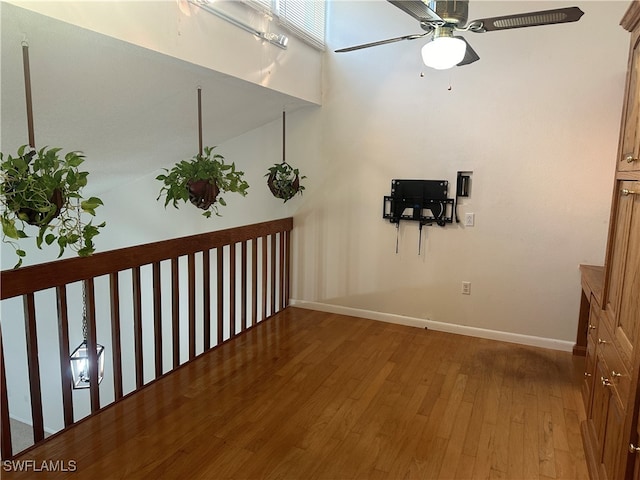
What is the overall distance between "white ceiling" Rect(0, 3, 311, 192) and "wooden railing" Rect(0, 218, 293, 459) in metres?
1.06

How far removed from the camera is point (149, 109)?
3.28 m

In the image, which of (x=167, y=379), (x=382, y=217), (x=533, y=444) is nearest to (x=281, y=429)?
(x=167, y=379)

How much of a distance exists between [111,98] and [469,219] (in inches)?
120

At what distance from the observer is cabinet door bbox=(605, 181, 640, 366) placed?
173 centimetres

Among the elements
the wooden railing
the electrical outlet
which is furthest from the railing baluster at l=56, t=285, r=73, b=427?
the electrical outlet

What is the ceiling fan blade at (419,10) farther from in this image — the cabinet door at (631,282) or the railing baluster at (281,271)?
the railing baluster at (281,271)

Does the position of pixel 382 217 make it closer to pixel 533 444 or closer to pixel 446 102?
pixel 446 102

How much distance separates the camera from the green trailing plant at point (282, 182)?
14.0 feet

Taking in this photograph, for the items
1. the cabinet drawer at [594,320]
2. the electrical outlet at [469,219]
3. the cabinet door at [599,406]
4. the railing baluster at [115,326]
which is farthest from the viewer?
Answer: the electrical outlet at [469,219]

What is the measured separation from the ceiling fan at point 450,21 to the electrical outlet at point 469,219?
188cm

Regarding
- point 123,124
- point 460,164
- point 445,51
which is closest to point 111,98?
point 123,124

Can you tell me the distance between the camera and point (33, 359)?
2.22m

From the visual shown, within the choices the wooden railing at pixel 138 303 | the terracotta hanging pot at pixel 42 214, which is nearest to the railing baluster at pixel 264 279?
the wooden railing at pixel 138 303

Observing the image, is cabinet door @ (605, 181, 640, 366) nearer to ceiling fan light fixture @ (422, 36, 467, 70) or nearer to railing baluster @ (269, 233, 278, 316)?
ceiling fan light fixture @ (422, 36, 467, 70)
